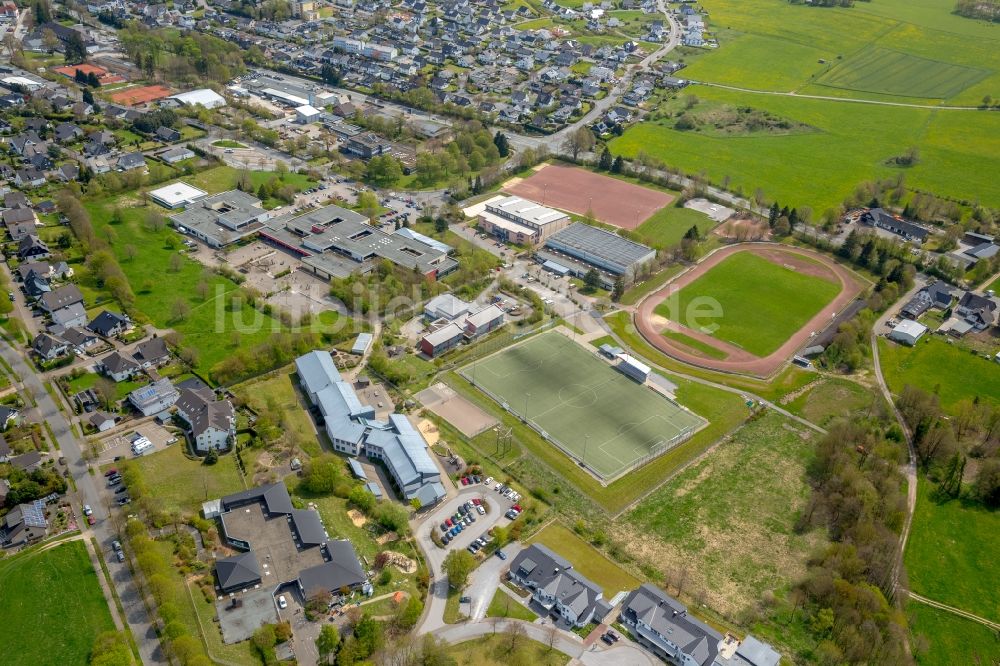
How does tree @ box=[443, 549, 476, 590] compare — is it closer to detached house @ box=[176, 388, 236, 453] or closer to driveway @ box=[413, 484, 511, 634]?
driveway @ box=[413, 484, 511, 634]

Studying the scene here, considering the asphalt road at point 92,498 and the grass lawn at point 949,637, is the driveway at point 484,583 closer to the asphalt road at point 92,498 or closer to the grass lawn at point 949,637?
the asphalt road at point 92,498

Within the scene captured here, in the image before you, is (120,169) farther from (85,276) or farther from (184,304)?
(184,304)

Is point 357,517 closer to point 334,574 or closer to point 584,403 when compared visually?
point 334,574

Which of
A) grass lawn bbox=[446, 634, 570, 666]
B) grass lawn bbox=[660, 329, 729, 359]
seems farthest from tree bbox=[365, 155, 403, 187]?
grass lawn bbox=[446, 634, 570, 666]

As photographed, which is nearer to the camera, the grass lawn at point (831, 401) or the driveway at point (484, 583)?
the driveway at point (484, 583)

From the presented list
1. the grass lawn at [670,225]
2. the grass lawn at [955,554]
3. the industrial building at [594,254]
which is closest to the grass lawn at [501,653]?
the grass lawn at [955,554]
